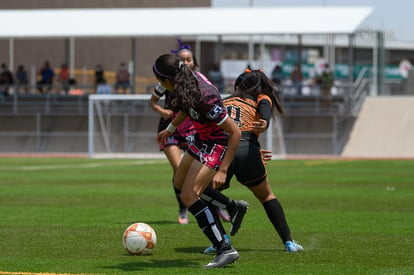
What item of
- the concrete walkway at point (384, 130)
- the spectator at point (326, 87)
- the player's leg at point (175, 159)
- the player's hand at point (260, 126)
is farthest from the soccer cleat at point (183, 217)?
the concrete walkway at point (384, 130)

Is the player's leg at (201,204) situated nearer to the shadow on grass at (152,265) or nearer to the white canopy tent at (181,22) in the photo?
the shadow on grass at (152,265)

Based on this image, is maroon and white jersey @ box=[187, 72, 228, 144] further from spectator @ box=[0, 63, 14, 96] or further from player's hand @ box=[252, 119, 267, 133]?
spectator @ box=[0, 63, 14, 96]

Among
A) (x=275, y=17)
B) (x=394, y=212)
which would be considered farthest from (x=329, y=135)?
(x=394, y=212)

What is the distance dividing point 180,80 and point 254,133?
1.50 metres

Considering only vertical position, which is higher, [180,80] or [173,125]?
[180,80]

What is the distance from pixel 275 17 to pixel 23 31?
1135 centimetres

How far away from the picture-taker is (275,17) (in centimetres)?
3997

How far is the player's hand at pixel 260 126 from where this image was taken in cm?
959

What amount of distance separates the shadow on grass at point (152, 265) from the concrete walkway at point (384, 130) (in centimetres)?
3001

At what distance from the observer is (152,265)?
29.0ft

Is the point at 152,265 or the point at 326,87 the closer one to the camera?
the point at 152,265

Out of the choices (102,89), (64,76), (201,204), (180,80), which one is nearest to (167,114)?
(201,204)

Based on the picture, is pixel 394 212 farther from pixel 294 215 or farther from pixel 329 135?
pixel 329 135

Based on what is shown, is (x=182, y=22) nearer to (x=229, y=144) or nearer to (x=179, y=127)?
(x=179, y=127)
